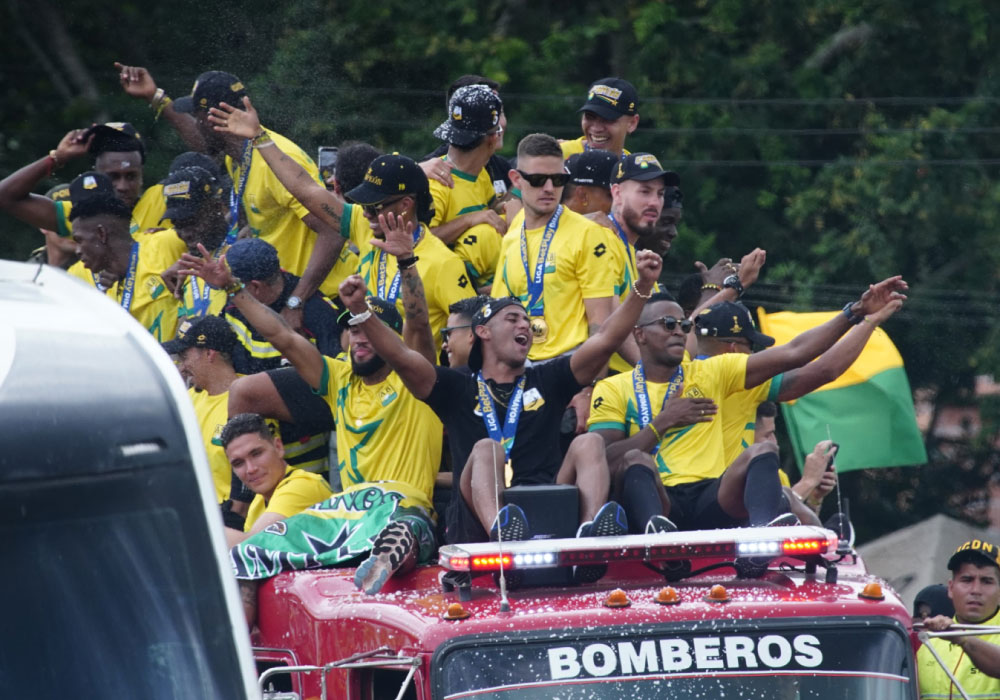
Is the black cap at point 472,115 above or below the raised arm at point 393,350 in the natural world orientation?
above

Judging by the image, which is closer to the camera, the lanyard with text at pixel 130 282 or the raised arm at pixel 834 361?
the raised arm at pixel 834 361

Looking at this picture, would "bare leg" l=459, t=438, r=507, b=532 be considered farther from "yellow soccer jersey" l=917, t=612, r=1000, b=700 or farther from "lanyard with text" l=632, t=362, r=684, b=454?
"yellow soccer jersey" l=917, t=612, r=1000, b=700

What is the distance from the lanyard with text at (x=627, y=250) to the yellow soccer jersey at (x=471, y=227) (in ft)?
2.19

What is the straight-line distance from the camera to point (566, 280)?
28.9ft

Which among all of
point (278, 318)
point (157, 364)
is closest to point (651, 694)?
point (157, 364)

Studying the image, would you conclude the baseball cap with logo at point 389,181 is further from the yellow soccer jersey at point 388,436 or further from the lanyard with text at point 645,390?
the lanyard with text at point 645,390

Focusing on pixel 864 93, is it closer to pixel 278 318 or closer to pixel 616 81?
pixel 616 81

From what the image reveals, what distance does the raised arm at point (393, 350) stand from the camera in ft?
24.2

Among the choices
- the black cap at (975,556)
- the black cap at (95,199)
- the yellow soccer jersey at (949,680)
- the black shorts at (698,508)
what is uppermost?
the black cap at (95,199)

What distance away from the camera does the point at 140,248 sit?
33.3ft

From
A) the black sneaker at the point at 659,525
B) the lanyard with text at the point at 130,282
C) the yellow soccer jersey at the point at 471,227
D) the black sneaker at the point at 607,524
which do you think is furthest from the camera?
the lanyard with text at the point at 130,282

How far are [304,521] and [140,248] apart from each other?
3.43m

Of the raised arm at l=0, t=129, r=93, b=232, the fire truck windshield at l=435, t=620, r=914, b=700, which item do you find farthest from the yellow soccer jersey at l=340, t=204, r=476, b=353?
the fire truck windshield at l=435, t=620, r=914, b=700

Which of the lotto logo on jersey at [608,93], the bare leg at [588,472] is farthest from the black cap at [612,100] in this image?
the bare leg at [588,472]
